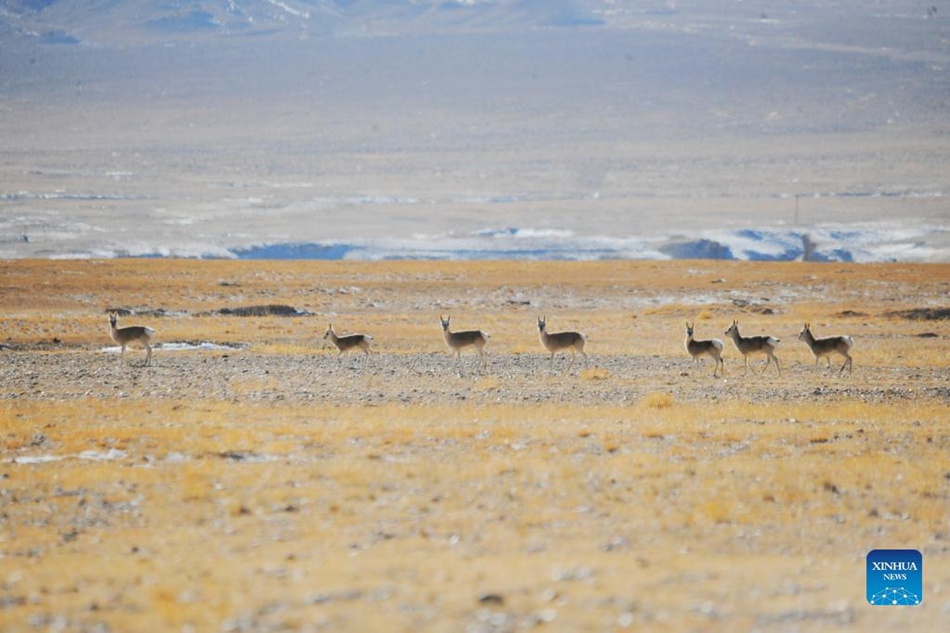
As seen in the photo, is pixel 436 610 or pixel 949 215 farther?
pixel 949 215

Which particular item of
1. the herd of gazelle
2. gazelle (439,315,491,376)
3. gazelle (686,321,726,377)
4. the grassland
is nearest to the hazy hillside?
the herd of gazelle

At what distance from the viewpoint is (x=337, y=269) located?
56.9 m

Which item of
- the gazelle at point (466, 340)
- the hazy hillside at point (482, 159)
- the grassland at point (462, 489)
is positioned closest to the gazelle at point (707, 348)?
the grassland at point (462, 489)

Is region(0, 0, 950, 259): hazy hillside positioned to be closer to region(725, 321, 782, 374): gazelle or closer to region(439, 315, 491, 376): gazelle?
region(439, 315, 491, 376): gazelle

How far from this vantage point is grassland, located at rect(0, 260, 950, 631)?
977cm

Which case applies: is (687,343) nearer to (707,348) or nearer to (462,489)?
(707,348)

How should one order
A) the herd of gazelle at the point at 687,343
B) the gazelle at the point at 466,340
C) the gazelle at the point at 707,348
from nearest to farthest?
the gazelle at the point at 707,348, the herd of gazelle at the point at 687,343, the gazelle at the point at 466,340

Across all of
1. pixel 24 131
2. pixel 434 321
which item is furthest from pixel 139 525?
pixel 24 131

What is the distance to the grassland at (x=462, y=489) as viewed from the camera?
9773 millimetres

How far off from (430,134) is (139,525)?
16280 cm

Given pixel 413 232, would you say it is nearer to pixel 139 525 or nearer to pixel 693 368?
pixel 693 368

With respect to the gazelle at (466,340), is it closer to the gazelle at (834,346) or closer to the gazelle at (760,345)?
the gazelle at (760,345)

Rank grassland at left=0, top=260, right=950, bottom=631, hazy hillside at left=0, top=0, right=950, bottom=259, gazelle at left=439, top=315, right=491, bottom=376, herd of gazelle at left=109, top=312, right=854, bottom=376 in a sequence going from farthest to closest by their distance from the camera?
1. hazy hillside at left=0, top=0, right=950, bottom=259
2. gazelle at left=439, top=315, right=491, bottom=376
3. herd of gazelle at left=109, top=312, right=854, bottom=376
4. grassland at left=0, top=260, right=950, bottom=631

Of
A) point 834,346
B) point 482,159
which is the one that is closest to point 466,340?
point 834,346
